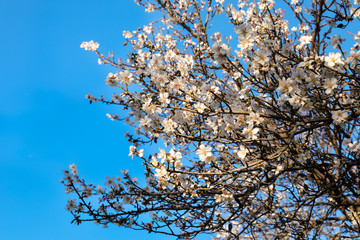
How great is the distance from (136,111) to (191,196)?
125cm

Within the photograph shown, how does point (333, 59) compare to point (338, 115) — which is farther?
point (338, 115)

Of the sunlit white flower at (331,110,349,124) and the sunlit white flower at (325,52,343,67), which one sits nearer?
the sunlit white flower at (325,52,343,67)

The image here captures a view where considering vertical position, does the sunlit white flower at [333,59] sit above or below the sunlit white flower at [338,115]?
above

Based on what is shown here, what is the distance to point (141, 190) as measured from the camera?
14.2 feet

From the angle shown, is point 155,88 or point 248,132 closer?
point 248,132

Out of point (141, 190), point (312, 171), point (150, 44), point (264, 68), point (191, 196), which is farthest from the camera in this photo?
point (150, 44)

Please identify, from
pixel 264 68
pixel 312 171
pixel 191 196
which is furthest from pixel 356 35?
pixel 191 196

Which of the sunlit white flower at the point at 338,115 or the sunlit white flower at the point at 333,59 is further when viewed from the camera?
the sunlit white flower at the point at 338,115

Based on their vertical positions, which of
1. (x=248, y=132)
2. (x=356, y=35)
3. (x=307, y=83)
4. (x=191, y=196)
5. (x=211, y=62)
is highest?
(x=211, y=62)

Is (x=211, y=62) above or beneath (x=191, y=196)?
above

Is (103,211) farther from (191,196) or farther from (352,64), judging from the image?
(352,64)

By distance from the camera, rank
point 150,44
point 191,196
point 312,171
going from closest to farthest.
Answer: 1. point 191,196
2. point 312,171
3. point 150,44

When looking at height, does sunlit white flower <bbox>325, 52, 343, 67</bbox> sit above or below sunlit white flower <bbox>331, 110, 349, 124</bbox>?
above

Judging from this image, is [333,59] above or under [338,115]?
above
